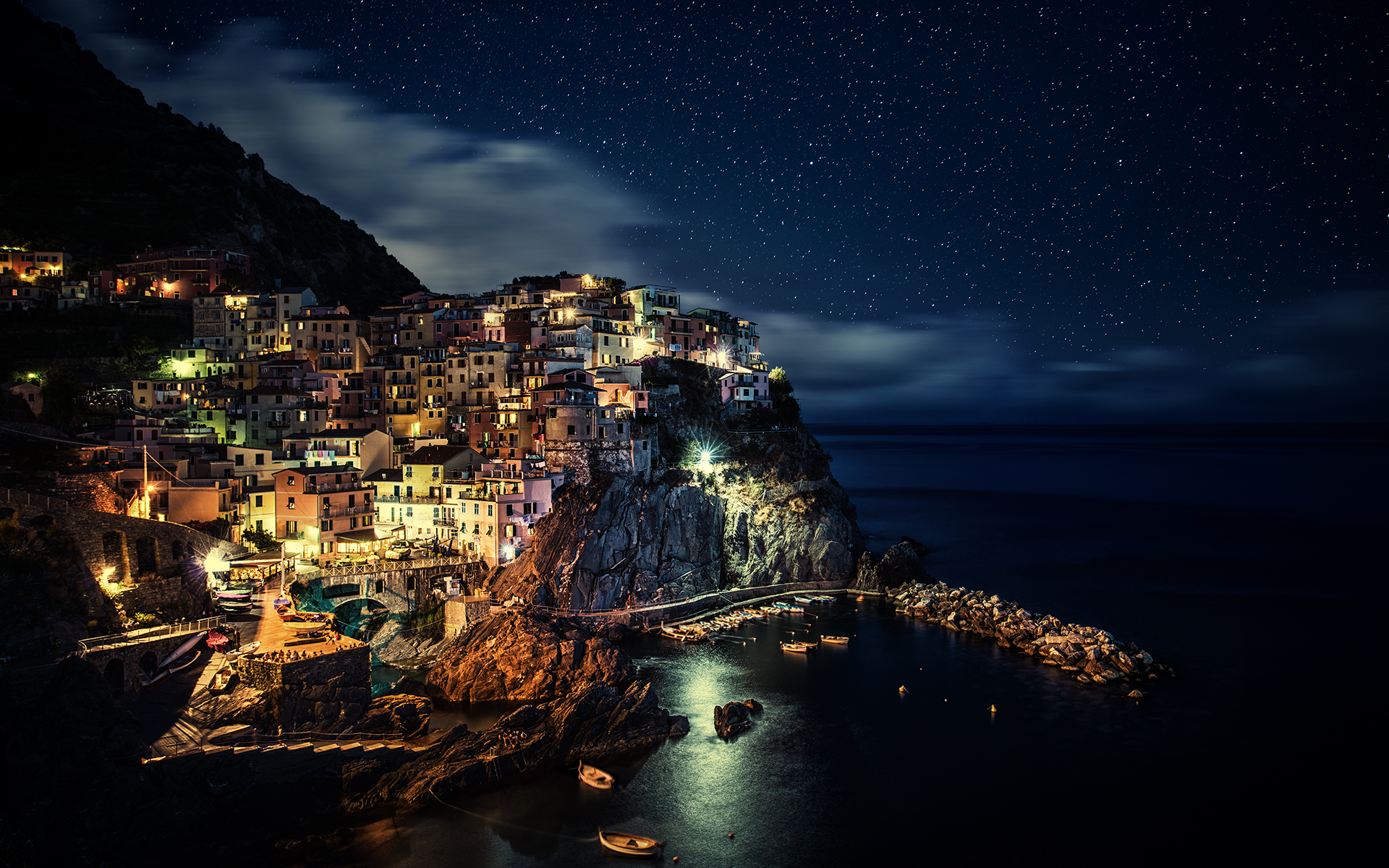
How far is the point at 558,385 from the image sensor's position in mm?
42406

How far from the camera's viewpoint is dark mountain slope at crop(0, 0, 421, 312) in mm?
62781

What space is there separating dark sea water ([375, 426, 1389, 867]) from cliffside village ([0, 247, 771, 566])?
11139 millimetres

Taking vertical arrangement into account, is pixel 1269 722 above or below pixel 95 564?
below

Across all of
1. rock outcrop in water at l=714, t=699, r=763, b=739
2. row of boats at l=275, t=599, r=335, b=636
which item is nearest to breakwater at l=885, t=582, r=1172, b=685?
rock outcrop in water at l=714, t=699, r=763, b=739

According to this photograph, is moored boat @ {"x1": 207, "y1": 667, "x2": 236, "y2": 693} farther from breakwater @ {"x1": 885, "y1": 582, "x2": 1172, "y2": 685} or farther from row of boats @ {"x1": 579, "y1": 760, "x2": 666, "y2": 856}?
breakwater @ {"x1": 885, "y1": 582, "x2": 1172, "y2": 685}

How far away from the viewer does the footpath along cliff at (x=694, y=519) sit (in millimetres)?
36969

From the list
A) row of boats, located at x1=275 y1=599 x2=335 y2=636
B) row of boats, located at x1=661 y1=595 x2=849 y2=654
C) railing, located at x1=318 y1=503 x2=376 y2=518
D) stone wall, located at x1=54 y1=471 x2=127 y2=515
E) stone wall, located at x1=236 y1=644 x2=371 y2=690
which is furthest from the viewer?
row of boats, located at x1=661 y1=595 x2=849 y2=654

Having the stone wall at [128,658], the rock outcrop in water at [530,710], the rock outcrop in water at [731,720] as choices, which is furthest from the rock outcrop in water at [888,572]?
the stone wall at [128,658]

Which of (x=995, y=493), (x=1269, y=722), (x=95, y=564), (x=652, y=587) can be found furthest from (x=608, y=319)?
(x=995, y=493)

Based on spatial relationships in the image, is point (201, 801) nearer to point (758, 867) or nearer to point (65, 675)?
point (65, 675)

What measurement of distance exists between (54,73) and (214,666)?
92.5 meters

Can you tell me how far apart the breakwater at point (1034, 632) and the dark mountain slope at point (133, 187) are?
55116 millimetres

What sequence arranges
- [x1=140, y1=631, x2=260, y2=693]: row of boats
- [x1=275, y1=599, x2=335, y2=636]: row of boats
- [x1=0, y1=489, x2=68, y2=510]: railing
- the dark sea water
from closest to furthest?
the dark sea water → [x1=140, y1=631, x2=260, y2=693]: row of boats → [x1=0, y1=489, x2=68, y2=510]: railing → [x1=275, y1=599, x2=335, y2=636]: row of boats

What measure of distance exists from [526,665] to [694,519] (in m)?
15.2
